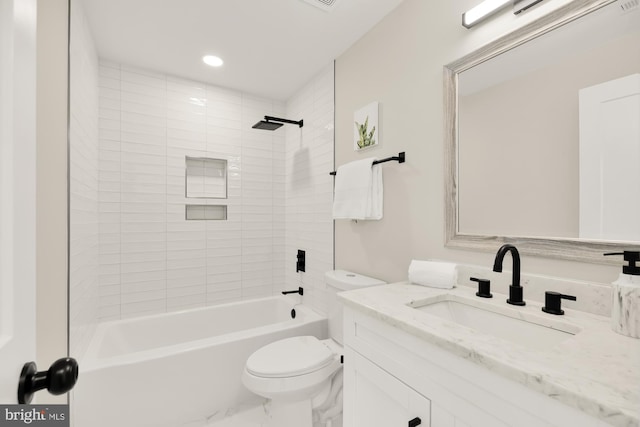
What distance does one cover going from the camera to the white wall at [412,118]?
1.28 metres

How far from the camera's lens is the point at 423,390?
78 centimetres

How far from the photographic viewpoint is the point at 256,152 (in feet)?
9.42

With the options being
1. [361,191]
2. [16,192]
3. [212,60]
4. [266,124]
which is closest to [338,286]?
[361,191]

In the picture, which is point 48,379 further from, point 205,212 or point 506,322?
point 205,212

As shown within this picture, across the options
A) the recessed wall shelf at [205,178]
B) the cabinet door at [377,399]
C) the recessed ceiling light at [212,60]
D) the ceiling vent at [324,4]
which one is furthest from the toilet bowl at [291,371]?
the recessed ceiling light at [212,60]

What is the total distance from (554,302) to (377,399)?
0.65m

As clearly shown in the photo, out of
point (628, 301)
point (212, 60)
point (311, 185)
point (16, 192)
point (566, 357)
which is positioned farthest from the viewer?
point (311, 185)

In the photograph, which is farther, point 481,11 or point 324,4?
point 324,4

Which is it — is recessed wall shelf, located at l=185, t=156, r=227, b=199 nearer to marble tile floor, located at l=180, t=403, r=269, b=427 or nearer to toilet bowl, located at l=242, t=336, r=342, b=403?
toilet bowl, located at l=242, t=336, r=342, b=403

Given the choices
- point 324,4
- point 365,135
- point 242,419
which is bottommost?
point 242,419

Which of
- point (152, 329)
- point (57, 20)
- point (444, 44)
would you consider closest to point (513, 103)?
point (444, 44)

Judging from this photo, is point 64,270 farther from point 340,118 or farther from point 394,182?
point 340,118

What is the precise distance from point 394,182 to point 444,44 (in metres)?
0.71

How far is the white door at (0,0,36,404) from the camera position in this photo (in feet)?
1.33
